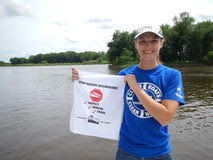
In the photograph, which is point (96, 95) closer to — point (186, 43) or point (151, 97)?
point (151, 97)

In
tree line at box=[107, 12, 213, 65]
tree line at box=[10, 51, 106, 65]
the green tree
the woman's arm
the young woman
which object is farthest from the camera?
tree line at box=[10, 51, 106, 65]

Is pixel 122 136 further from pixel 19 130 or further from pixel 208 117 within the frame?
pixel 208 117

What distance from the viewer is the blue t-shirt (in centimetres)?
205

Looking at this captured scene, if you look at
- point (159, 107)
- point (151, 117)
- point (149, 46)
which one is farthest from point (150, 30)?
point (151, 117)

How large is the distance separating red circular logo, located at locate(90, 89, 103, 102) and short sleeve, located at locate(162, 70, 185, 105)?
1111 millimetres

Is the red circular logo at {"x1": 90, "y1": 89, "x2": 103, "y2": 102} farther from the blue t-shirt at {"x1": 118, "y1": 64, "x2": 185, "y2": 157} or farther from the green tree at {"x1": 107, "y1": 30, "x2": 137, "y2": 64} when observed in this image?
the green tree at {"x1": 107, "y1": 30, "x2": 137, "y2": 64}

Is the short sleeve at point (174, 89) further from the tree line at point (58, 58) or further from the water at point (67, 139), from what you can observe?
the tree line at point (58, 58)

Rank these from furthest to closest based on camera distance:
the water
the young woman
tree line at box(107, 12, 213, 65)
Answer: tree line at box(107, 12, 213, 65) → the water → the young woman

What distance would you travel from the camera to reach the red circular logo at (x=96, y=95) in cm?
279

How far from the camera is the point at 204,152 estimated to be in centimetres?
573

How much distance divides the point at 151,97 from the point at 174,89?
0.29 meters

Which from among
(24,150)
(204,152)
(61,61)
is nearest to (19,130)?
(24,150)

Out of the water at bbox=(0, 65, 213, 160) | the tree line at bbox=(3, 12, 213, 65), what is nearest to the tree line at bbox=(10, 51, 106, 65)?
the tree line at bbox=(3, 12, 213, 65)

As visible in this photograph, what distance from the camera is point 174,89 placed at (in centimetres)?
200
